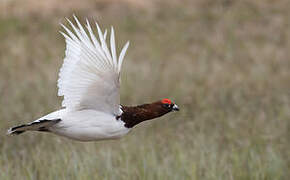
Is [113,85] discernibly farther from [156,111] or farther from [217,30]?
[217,30]

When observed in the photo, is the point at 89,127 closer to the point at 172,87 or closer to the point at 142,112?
the point at 142,112

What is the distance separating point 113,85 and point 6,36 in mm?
7437

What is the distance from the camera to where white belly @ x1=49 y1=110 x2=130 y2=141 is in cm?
422

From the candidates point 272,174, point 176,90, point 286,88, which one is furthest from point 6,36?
point 272,174

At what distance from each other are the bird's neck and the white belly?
59 mm

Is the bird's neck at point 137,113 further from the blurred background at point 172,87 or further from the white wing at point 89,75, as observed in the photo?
the blurred background at point 172,87

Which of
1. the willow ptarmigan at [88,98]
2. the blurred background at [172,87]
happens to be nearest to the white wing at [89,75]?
the willow ptarmigan at [88,98]

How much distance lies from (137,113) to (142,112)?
0.04m

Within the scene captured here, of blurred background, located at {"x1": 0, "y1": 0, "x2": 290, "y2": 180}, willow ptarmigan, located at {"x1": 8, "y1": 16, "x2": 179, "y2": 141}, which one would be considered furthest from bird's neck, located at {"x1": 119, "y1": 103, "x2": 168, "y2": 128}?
blurred background, located at {"x1": 0, "y1": 0, "x2": 290, "y2": 180}

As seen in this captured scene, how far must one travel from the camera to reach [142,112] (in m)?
4.44

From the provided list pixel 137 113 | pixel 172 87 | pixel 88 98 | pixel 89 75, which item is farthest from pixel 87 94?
pixel 172 87

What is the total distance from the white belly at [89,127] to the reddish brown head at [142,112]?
7 cm

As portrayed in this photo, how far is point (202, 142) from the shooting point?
5832mm

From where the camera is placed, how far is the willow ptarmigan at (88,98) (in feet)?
13.4
